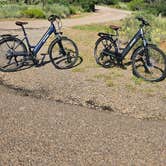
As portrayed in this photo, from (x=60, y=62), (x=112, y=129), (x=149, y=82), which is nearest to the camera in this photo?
(x=112, y=129)

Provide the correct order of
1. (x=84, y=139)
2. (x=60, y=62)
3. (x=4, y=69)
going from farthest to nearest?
(x=60, y=62)
(x=4, y=69)
(x=84, y=139)

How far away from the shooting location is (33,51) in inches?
325

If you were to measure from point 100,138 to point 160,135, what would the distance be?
91 cm

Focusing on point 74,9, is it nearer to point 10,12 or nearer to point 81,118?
point 10,12

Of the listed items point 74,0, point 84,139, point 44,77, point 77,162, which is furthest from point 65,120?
point 74,0

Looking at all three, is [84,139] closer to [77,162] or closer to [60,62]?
[77,162]

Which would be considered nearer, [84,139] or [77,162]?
[77,162]

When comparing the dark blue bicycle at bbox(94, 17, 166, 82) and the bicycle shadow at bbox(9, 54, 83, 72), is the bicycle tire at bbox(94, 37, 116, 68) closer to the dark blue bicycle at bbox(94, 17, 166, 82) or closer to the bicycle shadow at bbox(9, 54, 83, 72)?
the dark blue bicycle at bbox(94, 17, 166, 82)

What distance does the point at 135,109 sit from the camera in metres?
6.09

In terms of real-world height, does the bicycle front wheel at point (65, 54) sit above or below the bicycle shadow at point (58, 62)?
above

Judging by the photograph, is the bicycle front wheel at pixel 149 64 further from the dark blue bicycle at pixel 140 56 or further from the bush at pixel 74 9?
the bush at pixel 74 9

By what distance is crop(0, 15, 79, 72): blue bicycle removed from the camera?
8000 mm

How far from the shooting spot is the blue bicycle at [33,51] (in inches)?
315

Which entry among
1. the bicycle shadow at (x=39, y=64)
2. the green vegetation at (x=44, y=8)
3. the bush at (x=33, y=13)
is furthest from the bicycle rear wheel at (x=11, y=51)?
the bush at (x=33, y=13)
